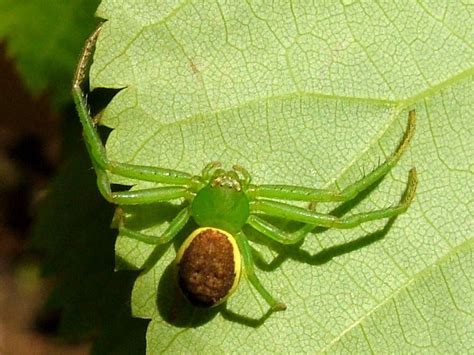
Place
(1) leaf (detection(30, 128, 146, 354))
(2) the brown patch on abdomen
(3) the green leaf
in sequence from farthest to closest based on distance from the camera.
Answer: (3) the green leaf → (1) leaf (detection(30, 128, 146, 354)) → (2) the brown patch on abdomen

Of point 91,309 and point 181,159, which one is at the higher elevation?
point 181,159

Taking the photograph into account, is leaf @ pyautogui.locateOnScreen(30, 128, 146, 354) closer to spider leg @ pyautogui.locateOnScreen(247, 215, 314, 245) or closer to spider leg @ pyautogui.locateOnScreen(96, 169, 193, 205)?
spider leg @ pyautogui.locateOnScreen(96, 169, 193, 205)

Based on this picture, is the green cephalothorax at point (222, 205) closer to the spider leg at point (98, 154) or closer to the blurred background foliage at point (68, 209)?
the spider leg at point (98, 154)

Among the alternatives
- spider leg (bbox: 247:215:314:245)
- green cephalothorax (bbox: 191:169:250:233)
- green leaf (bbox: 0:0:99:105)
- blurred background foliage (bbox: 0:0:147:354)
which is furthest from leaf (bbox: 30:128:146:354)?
spider leg (bbox: 247:215:314:245)

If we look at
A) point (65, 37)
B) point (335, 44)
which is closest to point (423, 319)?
point (335, 44)

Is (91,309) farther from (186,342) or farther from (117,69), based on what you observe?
(117,69)

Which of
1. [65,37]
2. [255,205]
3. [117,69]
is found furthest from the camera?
[65,37]
